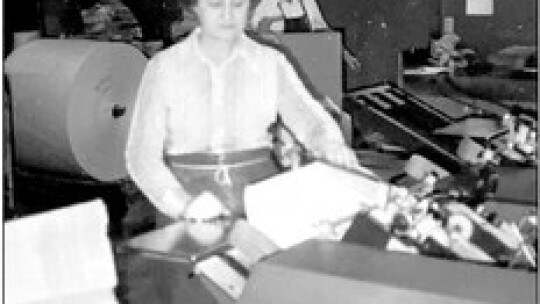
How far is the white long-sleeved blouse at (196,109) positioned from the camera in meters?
1.33

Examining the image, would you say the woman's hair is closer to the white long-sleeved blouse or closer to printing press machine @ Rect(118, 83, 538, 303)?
the white long-sleeved blouse

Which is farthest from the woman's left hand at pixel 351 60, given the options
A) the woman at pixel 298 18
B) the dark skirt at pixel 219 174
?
the dark skirt at pixel 219 174

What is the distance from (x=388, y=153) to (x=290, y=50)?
0.79 ft

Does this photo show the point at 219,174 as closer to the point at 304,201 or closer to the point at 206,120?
the point at 206,120

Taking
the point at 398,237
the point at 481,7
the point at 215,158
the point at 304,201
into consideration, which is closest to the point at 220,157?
the point at 215,158

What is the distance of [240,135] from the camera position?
1.36 meters

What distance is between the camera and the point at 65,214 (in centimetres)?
119

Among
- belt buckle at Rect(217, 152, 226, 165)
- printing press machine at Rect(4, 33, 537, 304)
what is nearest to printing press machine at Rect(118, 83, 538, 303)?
printing press machine at Rect(4, 33, 537, 304)

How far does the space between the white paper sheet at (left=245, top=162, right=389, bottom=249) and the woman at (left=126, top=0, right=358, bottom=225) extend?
0.09 m

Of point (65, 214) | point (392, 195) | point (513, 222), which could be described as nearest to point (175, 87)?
point (65, 214)

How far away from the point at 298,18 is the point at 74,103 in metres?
0.42

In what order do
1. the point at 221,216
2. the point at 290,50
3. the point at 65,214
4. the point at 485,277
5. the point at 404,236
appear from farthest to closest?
the point at 290,50
the point at 221,216
the point at 65,214
the point at 404,236
the point at 485,277

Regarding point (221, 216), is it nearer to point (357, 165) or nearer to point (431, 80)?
point (357, 165)

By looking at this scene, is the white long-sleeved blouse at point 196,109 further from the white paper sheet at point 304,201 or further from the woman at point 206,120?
the white paper sheet at point 304,201
